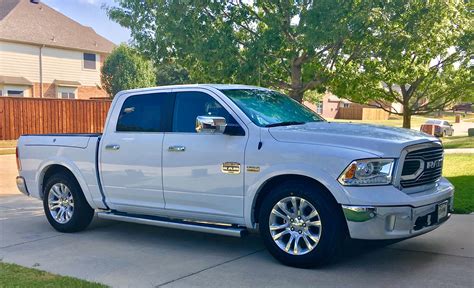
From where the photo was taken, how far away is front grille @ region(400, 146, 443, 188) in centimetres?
514

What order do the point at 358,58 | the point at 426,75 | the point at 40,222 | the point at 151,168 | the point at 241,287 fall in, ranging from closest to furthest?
1. the point at 241,287
2. the point at 151,168
3. the point at 40,222
4. the point at 358,58
5. the point at 426,75

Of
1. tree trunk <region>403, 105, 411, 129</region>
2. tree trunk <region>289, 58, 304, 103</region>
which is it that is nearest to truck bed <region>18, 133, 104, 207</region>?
tree trunk <region>289, 58, 304, 103</region>

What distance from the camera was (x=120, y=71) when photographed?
3431 centimetres

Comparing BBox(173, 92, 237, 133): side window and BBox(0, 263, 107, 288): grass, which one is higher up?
BBox(173, 92, 237, 133): side window

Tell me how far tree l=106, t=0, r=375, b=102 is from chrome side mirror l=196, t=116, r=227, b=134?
14.8 ft

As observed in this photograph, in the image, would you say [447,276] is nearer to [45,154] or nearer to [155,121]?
[155,121]

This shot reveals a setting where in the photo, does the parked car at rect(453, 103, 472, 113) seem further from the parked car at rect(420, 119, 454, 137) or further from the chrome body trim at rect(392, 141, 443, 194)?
the chrome body trim at rect(392, 141, 443, 194)

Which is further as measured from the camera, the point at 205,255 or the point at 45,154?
the point at 45,154

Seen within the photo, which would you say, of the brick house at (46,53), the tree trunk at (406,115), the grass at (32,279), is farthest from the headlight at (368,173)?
the brick house at (46,53)

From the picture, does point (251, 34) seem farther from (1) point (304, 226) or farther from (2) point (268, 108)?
(1) point (304, 226)

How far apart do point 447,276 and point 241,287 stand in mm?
2011

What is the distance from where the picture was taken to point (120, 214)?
6.77 meters

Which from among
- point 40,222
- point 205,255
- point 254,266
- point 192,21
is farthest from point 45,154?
point 192,21

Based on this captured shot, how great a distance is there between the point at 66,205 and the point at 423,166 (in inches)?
188
